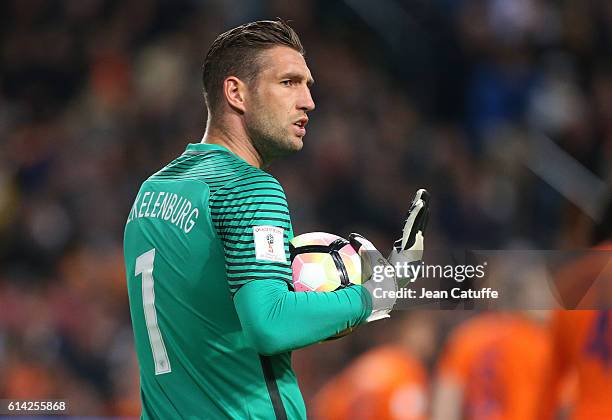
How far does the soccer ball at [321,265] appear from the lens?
7.25 ft

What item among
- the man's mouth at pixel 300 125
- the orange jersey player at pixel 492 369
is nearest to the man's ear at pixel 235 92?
the man's mouth at pixel 300 125

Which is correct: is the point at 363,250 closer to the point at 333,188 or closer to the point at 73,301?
the point at 333,188

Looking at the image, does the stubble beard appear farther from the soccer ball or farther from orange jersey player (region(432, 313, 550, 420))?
orange jersey player (region(432, 313, 550, 420))

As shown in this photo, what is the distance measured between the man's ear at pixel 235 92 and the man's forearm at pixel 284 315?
573 mm

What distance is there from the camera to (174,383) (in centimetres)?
198

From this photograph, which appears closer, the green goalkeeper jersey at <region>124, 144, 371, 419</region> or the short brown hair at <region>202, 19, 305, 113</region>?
the green goalkeeper jersey at <region>124, 144, 371, 419</region>

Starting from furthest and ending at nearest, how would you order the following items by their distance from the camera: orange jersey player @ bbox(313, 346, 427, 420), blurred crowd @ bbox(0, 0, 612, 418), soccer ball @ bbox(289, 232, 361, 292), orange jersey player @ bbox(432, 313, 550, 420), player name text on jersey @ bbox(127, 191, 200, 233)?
blurred crowd @ bbox(0, 0, 612, 418) → orange jersey player @ bbox(313, 346, 427, 420) → orange jersey player @ bbox(432, 313, 550, 420) → soccer ball @ bbox(289, 232, 361, 292) → player name text on jersey @ bbox(127, 191, 200, 233)

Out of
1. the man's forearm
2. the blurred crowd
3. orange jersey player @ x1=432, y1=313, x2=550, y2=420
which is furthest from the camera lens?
the blurred crowd

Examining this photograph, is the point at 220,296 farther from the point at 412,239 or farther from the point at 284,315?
the point at 412,239

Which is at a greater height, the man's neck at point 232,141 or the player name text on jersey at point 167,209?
the man's neck at point 232,141

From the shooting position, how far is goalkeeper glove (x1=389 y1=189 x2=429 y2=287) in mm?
2215

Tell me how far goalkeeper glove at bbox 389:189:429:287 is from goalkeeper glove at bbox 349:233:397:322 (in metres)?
0.06

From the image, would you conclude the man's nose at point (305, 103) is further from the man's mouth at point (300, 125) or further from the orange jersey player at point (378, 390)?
the orange jersey player at point (378, 390)

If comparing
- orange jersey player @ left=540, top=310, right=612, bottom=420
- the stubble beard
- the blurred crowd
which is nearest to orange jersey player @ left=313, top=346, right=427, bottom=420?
Answer: the blurred crowd
